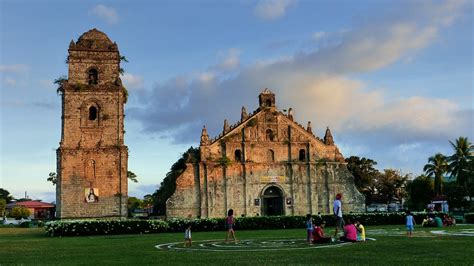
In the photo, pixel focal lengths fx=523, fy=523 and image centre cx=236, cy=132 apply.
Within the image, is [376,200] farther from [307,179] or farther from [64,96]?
[64,96]

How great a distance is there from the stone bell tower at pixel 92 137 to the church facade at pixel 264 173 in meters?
7.55

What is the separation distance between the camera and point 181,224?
3716 centimetres

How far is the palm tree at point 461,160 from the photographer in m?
61.5

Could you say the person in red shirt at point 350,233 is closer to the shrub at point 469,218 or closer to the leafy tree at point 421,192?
the shrub at point 469,218

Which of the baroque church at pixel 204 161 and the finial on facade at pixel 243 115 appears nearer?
the baroque church at pixel 204 161

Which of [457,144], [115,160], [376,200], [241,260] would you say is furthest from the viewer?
[376,200]

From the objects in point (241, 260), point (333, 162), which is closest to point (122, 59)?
point (333, 162)

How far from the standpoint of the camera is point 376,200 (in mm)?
88062

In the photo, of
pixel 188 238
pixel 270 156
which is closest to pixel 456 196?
pixel 270 156

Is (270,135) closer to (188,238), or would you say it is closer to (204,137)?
(204,137)

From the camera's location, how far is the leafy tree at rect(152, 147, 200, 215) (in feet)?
177

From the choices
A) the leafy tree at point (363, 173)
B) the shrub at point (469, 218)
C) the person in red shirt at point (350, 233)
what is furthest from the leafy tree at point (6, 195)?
the person in red shirt at point (350, 233)

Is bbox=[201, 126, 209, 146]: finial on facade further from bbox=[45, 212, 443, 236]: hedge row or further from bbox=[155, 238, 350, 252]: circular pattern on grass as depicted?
bbox=[155, 238, 350, 252]: circular pattern on grass

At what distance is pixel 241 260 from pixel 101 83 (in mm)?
34977
